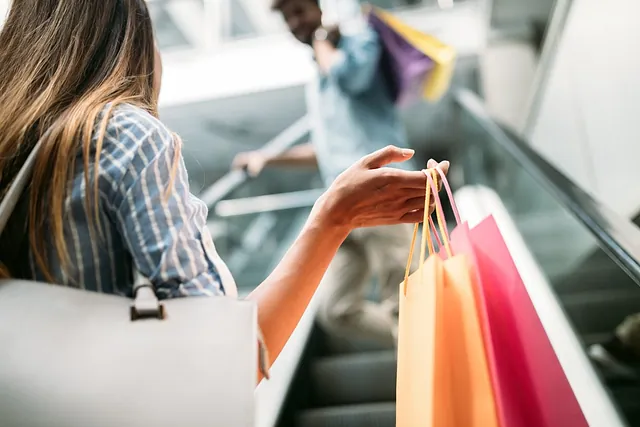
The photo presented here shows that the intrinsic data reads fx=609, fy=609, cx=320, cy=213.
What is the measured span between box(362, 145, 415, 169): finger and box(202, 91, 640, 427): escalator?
68 cm

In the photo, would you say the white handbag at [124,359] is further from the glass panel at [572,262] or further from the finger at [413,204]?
the glass panel at [572,262]

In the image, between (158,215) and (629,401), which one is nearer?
(158,215)

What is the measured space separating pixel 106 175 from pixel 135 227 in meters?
0.08

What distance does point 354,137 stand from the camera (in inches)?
90.4

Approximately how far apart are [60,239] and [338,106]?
1.72m

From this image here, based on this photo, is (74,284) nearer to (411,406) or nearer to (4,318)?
(4,318)

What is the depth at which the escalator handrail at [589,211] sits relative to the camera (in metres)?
1.37

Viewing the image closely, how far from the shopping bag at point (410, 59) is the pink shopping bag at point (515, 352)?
1.37m

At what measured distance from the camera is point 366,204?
97 cm

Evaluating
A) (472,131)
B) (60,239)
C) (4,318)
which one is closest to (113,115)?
(60,239)

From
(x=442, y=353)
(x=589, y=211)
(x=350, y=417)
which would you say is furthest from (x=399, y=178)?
(x=350, y=417)

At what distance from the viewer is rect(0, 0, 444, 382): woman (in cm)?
75

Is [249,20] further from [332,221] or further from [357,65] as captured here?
[332,221]

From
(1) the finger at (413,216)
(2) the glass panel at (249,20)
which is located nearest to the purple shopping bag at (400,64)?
(1) the finger at (413,216)
